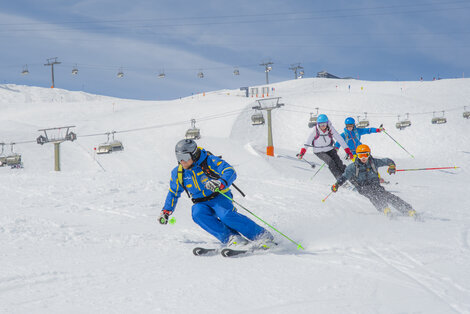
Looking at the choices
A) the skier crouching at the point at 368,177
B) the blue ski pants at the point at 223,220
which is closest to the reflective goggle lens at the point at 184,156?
the blue ski pants at the point at 223,220

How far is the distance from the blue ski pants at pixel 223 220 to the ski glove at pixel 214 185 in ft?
1.48

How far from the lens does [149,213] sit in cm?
767

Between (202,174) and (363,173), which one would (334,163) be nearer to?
(363,173)

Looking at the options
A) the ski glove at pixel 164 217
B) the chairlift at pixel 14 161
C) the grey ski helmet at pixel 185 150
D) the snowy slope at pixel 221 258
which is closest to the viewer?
the snowy slope at pixel 221 258

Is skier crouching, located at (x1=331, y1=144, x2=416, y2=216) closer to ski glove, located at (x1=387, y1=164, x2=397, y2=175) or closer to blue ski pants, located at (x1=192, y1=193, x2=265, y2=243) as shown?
ski glove, located at (x1=387, y1=164, x2=397, y2=175)

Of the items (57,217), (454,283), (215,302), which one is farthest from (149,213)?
(454,283)

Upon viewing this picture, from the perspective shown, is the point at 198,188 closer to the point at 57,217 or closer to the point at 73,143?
the point at 57,217

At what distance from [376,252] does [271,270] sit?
1.29 meters

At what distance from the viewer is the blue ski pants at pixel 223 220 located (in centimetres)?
461

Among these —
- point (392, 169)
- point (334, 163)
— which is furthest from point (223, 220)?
point (334, 163)

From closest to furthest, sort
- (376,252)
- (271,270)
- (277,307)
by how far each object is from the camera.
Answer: (277,307), (271,270), (376,252)

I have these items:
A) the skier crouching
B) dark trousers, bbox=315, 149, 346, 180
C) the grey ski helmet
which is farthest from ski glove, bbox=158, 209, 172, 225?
dark trousers, bbox=315, 149, 346, 180

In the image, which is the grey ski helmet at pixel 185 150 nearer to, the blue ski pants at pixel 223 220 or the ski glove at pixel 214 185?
the ski glove at pixel 214 185

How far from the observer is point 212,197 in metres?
4.72
